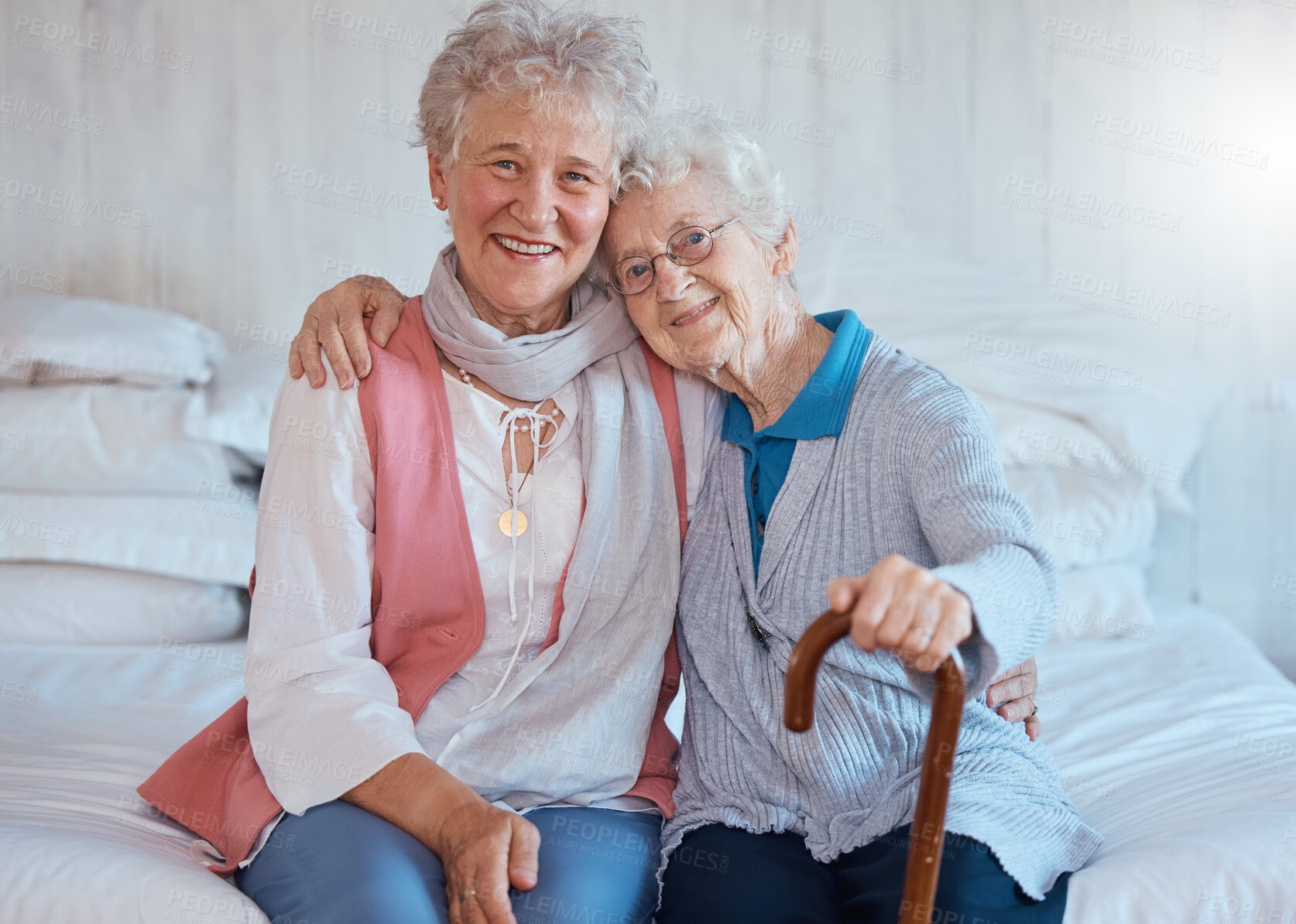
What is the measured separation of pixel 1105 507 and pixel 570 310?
4.23 feet

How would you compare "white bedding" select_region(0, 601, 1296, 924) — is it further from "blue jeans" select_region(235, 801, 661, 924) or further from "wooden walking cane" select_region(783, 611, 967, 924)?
"wooden walking cane" select_region(783, 611, 967, 924)

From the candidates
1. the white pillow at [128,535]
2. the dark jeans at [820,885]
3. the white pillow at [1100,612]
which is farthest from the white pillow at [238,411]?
the white pillow at [1100,612]

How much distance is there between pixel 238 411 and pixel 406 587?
3.30ft

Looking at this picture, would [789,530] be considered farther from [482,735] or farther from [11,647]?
[11,647]

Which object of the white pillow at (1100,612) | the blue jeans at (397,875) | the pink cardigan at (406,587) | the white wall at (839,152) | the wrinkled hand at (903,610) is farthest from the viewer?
the white wall at (839,152)

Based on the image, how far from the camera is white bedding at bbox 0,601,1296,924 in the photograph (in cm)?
105

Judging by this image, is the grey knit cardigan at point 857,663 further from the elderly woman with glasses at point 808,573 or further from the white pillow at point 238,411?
the white pillow at point 238,411

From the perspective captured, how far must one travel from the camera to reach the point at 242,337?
8.58 feet

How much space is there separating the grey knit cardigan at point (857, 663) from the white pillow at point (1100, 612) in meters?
0.89

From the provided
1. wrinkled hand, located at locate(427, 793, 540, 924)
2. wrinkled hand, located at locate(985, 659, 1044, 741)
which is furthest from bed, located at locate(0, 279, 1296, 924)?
wrinkled hand, located at locate(427, 793, 540, 924)

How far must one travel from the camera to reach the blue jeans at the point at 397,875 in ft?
3.31

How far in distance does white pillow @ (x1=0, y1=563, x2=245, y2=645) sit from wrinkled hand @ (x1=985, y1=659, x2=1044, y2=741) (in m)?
1.51

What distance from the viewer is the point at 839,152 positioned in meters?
2.69

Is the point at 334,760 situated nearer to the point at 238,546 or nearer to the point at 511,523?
the point at 511,523
